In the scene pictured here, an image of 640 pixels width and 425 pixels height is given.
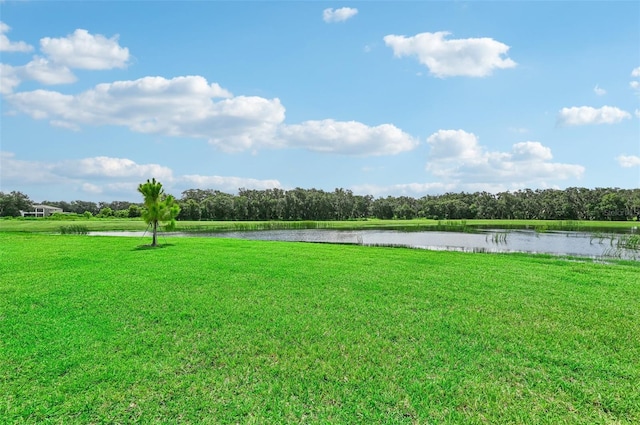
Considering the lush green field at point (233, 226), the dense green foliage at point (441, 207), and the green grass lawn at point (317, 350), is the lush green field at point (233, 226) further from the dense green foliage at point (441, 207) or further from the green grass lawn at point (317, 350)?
the green grass lawn at point (317, 350)

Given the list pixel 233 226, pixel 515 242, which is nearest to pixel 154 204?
pixel 515 242

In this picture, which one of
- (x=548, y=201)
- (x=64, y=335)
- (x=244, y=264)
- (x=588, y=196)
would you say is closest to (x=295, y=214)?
(x=548, y=201)

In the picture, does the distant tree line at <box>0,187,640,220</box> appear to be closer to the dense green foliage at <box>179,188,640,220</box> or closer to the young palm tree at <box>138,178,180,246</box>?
the dense green foliage at <box>179,188,640,220</box>

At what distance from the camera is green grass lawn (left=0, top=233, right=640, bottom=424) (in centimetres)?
364

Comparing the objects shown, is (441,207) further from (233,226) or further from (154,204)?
(154,204)

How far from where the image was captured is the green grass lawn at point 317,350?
3.64 meters

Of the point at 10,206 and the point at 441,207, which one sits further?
the point at 441,207

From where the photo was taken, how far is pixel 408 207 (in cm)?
10394

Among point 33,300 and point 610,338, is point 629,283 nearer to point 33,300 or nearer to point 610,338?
point 610,338

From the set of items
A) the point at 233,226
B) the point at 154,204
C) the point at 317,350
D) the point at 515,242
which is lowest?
the point at 515,242

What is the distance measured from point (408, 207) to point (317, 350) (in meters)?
102

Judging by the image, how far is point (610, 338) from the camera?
533 cm

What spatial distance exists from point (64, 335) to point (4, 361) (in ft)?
2.65

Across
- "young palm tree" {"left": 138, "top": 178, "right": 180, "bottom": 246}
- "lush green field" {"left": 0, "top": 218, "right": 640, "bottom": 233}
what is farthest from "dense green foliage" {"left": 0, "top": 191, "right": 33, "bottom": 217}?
"young palm tree" {"left": 138, "top": 178, "right": 180, "bottom": 246}
